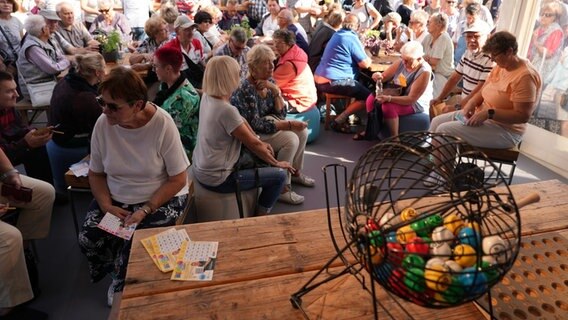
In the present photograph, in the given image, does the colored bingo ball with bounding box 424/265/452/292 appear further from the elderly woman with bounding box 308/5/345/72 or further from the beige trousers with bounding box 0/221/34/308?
the elderly woman with bounding box 308/5/345/72

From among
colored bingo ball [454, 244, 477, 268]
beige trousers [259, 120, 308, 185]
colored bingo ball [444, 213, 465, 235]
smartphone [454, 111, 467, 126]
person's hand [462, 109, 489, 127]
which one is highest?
colored bingo ball [444, 213, 465, 235]

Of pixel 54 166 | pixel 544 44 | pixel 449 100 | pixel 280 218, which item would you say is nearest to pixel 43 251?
pixel 54 166

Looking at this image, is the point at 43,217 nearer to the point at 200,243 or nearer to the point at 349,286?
the point at 200,243

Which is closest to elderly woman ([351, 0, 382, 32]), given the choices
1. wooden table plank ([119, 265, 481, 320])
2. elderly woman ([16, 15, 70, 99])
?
elderly woman ([16, 15, 70, 99])

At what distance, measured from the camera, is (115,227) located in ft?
6.89

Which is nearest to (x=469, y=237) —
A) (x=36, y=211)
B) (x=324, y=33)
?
(x=36, y=211)

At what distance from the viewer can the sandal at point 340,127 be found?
4848 millimetres

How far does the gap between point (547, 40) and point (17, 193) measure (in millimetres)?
4634

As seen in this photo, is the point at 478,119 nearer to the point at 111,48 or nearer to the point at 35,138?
the point at 35,138

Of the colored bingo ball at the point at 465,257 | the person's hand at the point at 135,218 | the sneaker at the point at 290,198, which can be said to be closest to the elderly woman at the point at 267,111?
the sneaker at the point at 290,198

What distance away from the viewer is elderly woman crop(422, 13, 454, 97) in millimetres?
4508

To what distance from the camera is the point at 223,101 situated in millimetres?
2471

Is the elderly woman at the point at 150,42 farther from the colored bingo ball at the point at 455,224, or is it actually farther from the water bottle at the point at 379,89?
the colored bingo ball at the point at 455,224

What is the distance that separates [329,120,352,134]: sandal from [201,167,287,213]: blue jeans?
221 centimetres
